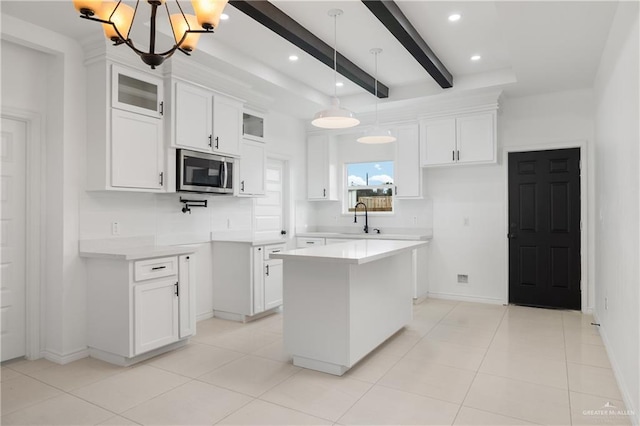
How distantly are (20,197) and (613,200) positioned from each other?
15.4 feet

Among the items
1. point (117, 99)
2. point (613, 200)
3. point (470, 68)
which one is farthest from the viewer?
point (470, 68)

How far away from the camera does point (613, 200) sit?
3.17 meters

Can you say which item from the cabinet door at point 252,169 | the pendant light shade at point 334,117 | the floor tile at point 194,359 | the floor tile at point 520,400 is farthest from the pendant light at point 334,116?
the floor tile at point 520,400

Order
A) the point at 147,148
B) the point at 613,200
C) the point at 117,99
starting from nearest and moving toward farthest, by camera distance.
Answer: the point at 613,200
the point at 117,99
the point at 147,148

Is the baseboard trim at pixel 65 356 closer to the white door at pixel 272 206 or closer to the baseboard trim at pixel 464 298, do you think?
the white door at pixel 272 206

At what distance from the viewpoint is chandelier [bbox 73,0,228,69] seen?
6.01ft

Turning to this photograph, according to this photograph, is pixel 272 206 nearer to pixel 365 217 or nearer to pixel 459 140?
pixel 365 217

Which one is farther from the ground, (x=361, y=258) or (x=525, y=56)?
(x=525, y=56)

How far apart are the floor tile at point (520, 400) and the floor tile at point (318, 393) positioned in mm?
740

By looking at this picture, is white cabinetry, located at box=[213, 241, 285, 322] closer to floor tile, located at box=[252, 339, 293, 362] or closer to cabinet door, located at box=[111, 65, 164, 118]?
floor tile, located at box=[252, 339, 293, 362]

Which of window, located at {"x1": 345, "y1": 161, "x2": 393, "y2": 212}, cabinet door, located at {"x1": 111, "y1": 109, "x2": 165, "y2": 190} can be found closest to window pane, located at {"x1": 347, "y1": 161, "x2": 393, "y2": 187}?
window, located at {"x1": 345, "y1": 161, "x2": 393, "y2": 212}

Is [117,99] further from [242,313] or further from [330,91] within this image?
[330,91]

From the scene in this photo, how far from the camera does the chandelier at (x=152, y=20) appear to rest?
1831 millimetres

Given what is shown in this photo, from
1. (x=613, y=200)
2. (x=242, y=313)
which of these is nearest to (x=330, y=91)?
(x=242, y=313)
